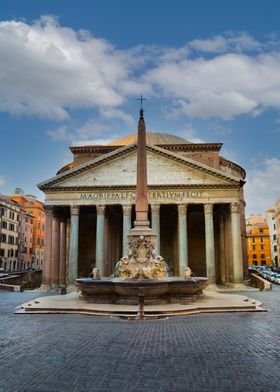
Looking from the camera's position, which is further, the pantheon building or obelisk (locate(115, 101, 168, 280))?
the pantheon building

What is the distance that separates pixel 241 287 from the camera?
2833 cm

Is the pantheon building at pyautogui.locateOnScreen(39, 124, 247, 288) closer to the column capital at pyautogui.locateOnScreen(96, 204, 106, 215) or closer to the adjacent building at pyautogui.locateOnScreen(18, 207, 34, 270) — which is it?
the column capital at pyautogui.locateOnScreen(96, 204, 106, 215)

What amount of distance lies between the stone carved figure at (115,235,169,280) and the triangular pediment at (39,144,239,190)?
1551 cm

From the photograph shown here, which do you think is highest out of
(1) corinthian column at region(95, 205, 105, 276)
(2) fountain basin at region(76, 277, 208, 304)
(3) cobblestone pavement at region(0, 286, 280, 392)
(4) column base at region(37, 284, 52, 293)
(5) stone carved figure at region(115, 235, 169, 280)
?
(1) corinthian column at region(95, 205, 105, 276)

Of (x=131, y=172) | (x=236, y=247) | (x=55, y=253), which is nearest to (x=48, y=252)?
(x=55, y=253)

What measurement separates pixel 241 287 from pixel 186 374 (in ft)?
78.8

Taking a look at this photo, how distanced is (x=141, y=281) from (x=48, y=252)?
19.0m

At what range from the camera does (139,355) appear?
6797mm

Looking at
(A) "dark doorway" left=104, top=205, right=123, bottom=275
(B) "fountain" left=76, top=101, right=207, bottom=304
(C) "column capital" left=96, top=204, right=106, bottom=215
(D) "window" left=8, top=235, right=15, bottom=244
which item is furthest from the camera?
(D) "window" left=8, top=235, right=15, bottom=244

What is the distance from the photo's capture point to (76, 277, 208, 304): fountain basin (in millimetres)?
13023

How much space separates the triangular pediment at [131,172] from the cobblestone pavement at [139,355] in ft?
65.0

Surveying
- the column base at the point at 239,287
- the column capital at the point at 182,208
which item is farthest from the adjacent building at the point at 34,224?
the column base at the point at 239,287

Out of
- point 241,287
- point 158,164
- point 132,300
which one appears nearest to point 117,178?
point 158,164

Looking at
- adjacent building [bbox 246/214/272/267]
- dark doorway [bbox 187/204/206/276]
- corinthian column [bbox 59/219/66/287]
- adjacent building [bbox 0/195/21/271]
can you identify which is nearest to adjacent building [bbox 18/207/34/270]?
adjacent building [bbox 0/195/21/271]
